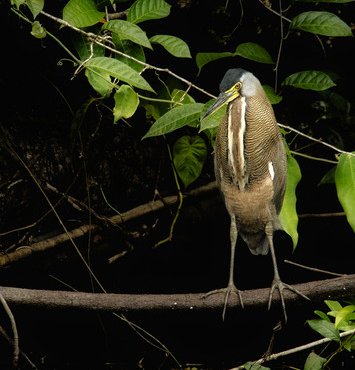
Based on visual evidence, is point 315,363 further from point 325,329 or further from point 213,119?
point 213,119

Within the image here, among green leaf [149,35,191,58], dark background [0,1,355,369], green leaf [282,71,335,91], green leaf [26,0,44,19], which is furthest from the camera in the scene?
dark background [0,1,355,369]

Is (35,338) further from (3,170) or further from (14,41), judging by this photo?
(14,41)

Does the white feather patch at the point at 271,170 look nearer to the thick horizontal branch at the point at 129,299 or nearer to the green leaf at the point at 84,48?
the thick horizontal branch at the point at 129,299

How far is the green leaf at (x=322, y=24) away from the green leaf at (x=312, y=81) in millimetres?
133

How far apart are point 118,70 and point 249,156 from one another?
1.40 feet

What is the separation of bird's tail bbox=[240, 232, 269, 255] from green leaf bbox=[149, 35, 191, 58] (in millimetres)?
587

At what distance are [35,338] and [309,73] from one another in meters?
1.24

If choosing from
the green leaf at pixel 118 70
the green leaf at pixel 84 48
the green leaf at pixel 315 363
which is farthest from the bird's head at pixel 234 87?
the green leaf at pixel 315 363

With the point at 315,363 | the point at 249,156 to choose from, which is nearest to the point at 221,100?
the point at 249,156

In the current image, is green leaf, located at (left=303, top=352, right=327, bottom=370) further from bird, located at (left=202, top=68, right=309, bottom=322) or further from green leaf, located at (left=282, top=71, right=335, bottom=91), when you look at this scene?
green leaf, located at (left=282, top=71, right=335, bottom=91)

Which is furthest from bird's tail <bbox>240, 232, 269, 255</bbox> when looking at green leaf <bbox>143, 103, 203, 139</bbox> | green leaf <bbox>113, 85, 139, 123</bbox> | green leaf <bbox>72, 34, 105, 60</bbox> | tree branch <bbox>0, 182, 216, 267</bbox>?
green leaf <bbox>72, 34, 105, 60</bbox>

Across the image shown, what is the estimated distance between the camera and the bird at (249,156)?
191 centimetres

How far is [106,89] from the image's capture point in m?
1.88

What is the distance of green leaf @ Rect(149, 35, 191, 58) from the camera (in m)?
2.00
